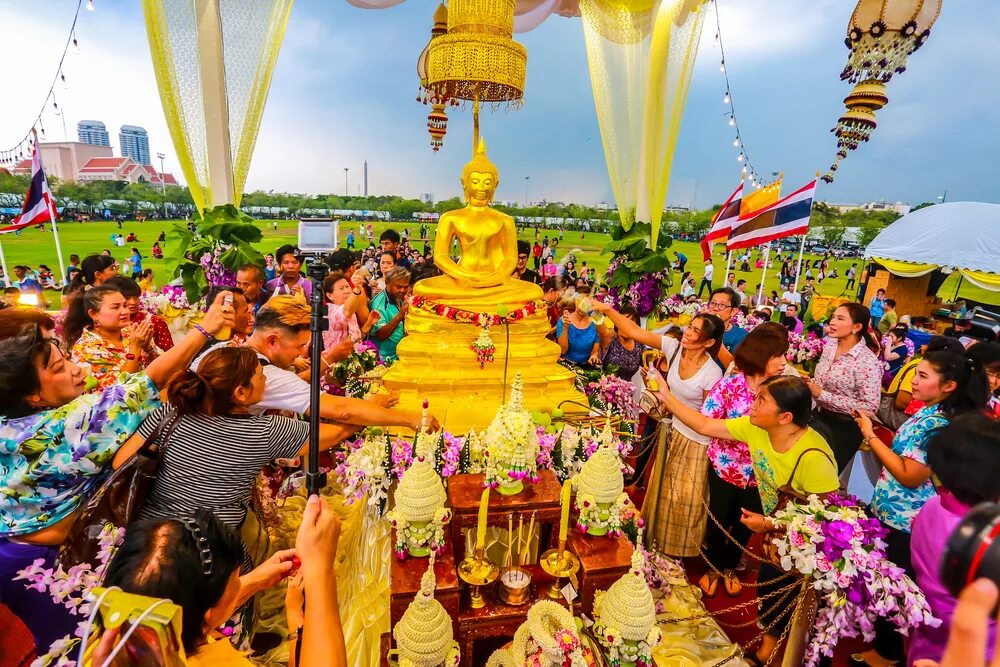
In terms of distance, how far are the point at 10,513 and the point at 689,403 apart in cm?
350

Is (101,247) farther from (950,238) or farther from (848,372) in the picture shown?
(950,238)

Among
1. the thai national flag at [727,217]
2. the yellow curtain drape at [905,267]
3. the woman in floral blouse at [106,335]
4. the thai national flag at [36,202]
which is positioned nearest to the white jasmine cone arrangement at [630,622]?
the woman in floral blouse at [106,335]

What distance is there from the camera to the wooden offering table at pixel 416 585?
6.06 ft

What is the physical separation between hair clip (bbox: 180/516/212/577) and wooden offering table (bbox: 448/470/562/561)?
1158mm

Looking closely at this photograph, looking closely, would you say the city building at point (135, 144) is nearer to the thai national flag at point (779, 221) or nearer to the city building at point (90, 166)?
the city building at point (90, 166)

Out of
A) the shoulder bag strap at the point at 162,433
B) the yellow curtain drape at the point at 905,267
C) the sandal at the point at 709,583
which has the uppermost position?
the yellow curtain drape at the point at 905,267

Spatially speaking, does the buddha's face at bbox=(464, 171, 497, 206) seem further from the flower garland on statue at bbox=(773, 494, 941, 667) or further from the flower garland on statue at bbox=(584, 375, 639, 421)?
the flower garland on statue at bbox=(773, 494, 941, 667)

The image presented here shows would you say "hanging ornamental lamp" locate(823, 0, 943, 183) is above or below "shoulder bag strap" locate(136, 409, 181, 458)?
above

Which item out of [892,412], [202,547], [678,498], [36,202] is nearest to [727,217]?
[892,412]

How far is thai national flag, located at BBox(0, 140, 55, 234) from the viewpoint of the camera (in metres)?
5.68

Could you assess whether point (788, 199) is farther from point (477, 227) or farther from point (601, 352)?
point (477, 227)

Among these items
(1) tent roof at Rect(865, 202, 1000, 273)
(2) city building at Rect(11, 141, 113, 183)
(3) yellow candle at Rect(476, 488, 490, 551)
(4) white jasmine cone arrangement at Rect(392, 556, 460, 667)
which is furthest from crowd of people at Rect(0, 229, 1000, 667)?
(2) city building at Rect(11, 141, 113, 183)

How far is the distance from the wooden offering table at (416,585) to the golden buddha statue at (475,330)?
1.65 meters

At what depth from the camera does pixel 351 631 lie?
2.38 m
